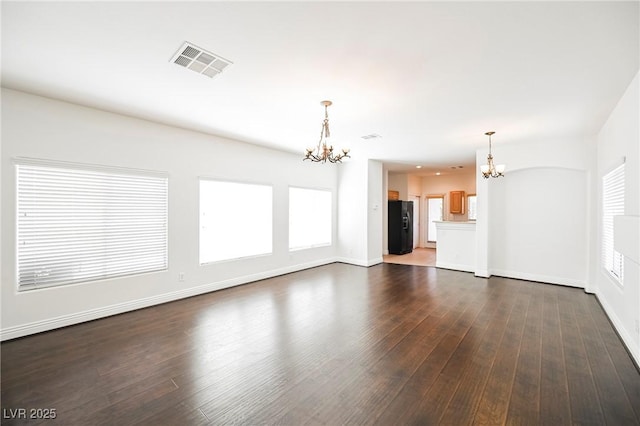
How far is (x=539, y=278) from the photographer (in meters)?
5.76

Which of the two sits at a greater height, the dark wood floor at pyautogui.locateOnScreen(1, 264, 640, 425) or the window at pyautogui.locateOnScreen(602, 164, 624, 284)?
the window at pyautogui.locateOnScreen(602, 164, 624, 284)

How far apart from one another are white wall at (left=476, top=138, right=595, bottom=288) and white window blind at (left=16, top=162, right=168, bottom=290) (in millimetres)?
6424

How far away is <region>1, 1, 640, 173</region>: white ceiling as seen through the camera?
1.97m

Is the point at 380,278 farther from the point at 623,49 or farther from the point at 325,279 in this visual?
the point at 623,49

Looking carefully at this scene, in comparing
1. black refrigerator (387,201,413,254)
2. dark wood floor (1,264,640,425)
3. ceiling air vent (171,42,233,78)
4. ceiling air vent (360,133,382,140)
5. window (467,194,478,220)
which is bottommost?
dark wood floor (1,264,640,425)

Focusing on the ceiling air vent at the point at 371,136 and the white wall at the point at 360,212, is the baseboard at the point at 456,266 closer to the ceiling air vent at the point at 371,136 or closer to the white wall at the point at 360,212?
the white wall at the point at 360,212

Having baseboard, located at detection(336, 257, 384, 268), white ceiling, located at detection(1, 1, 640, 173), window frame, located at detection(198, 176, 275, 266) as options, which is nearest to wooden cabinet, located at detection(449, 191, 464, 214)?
baseboard, located at detection(336, 257, 384, 268)

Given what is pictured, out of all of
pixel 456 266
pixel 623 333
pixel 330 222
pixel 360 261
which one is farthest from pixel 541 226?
pixel 330 222

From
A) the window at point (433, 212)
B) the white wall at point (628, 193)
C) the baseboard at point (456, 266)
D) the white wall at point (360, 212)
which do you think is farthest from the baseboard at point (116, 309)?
the window at point (433, 212)

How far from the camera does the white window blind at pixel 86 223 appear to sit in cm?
334

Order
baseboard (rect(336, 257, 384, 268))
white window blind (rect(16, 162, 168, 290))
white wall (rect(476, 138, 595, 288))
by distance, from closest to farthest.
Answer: white window blind (rect(16, 162, 168, 290))
white wall (rect(476, 138, 595, 288))
baseboard (rect(336, 257, 384, 268))

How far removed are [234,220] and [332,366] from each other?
3.64m

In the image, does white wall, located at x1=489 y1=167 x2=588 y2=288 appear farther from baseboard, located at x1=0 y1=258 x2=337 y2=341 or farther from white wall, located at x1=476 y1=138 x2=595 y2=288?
baseboard, located at x1=0 y1=258 x2=337 y2=341

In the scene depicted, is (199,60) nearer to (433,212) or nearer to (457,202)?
(457,202)
